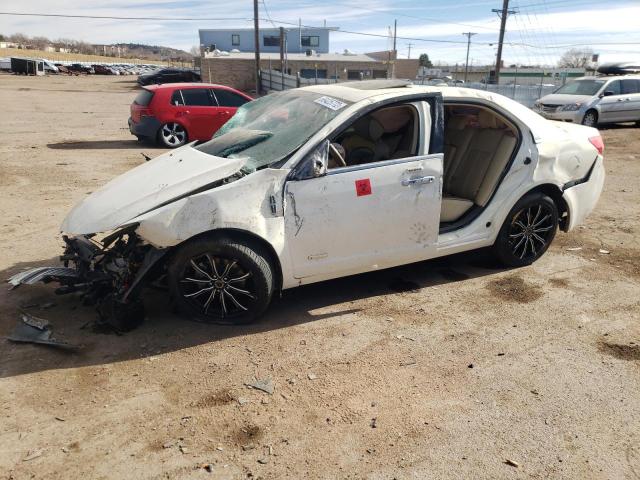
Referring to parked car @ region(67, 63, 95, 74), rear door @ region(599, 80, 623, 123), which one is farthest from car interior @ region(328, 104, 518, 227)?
parked car @ region(67, 63, 95, 74)

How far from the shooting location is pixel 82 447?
2738mm

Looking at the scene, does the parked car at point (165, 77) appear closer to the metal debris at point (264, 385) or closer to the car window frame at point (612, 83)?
the car window frame at point (612, 83)

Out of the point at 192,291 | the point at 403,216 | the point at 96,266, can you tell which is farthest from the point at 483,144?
the point at 96,266

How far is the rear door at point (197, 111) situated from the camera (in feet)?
41.0

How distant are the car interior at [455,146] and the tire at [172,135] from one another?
8628 millimetres

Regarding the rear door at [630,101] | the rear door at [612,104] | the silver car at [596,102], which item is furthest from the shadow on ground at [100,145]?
the rear door at [630,101]

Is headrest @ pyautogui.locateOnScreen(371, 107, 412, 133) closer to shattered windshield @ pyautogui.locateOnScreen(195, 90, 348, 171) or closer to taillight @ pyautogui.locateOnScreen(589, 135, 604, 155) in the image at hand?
shattered windshield @ pyautogui.locateOnScreen(195, 90, 348, 171)

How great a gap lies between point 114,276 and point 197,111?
9.38m

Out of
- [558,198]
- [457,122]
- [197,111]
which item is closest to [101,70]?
[197,111]

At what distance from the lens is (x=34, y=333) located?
3.75 m

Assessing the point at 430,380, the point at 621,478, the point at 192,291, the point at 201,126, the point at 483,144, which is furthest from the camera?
the point at 201,126

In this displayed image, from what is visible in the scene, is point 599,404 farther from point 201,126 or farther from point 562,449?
point 201,126

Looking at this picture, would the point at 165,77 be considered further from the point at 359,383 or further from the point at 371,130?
the point at 359,383

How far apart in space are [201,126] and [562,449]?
447 inches
